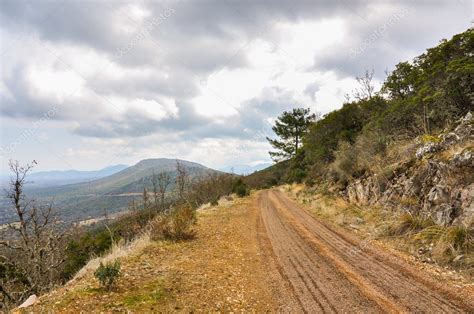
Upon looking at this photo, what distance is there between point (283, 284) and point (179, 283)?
225 cm

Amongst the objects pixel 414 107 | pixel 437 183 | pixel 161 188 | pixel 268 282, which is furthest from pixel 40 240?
pixel 161 188

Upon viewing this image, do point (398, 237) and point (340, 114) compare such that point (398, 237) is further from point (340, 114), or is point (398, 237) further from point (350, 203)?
point (340, 114)

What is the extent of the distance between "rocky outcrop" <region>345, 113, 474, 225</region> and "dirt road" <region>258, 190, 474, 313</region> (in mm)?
2387

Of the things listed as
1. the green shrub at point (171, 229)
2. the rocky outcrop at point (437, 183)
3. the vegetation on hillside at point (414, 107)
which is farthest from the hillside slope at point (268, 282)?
the vegetation on hillside at point (414, 107)

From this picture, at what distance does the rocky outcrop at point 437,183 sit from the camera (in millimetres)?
8625

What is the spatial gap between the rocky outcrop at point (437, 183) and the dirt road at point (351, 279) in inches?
94.0

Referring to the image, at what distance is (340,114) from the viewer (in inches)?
1139

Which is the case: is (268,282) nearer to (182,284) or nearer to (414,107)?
(182,284)

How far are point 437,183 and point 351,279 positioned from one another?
18.8 ft

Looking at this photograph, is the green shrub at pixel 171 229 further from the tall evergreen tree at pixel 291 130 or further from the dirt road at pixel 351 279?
the tall evergreen tree at pixel 291 130

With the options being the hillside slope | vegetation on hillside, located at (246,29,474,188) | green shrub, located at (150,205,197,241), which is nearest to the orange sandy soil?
the hillside slope

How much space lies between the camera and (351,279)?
656cm

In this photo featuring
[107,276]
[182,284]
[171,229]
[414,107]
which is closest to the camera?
[107,276]

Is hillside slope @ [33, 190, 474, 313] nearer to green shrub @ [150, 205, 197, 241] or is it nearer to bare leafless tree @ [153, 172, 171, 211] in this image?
green shrub @ [150, 205, 197, 241]
